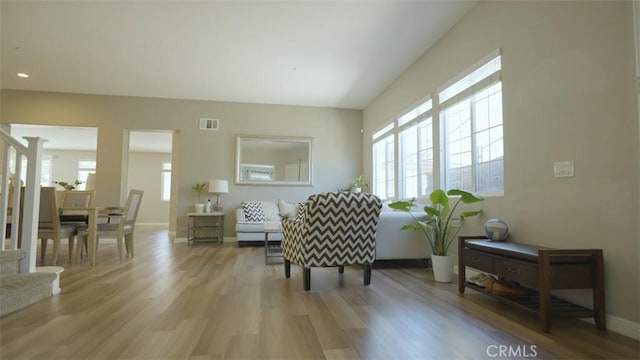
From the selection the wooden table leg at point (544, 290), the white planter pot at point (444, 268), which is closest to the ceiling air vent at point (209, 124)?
the white planter pot at point (444, 268)

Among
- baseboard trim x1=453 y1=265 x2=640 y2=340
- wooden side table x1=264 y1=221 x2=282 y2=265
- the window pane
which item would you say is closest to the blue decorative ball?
baseboard trim x1=453 y1=265 x2=640 y2=340

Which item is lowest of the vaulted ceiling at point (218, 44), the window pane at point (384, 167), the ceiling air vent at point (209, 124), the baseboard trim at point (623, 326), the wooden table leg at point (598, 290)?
the baseboard trim at point (623, 326)

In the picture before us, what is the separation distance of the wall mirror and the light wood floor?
3.69 meters

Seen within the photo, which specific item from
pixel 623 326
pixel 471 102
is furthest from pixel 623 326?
pixel 471 102

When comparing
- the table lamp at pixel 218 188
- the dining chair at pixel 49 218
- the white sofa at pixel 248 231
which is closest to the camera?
the dining chair at pixel 49 218

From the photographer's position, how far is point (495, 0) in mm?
3076

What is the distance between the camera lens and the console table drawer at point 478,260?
2446 millimetres

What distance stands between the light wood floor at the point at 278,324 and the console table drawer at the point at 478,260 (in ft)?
0.86

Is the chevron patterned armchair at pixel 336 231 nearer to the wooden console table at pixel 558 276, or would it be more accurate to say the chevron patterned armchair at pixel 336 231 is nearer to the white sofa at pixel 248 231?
the wooden console table at pixel 558 276

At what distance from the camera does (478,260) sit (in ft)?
8.45

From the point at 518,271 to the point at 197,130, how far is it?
19.9 feet

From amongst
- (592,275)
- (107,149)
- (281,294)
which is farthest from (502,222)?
(107,149)

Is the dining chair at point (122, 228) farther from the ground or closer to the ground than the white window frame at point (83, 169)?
closer to the ground

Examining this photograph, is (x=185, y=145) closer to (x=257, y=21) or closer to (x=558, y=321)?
(x=257, y=21)
